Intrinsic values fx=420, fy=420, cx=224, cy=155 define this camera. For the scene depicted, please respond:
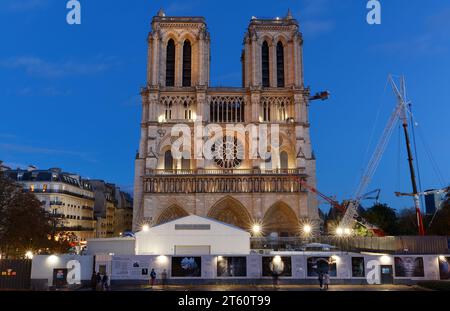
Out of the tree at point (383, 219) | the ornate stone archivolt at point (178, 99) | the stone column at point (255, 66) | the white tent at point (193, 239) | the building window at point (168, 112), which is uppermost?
the stone column at point (255, 66)

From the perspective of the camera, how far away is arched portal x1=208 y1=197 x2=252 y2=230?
56.3 meters

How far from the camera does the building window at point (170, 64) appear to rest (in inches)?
2488

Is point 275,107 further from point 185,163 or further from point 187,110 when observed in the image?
point 185,163

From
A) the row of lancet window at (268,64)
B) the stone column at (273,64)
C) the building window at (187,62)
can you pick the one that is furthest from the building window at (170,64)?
the stone column at (273,64)

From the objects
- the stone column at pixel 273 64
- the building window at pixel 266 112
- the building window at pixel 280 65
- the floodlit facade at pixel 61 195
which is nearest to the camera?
the floodlit facade at pixel 61 195

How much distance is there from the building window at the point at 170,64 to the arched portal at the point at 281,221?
78.6 feet

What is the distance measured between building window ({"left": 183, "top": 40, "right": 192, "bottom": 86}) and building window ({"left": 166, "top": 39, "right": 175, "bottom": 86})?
65.5 inches

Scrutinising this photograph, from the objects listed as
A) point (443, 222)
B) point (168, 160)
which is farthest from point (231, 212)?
point (443, 222)

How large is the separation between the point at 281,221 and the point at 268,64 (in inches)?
935

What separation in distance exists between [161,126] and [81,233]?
22.3 meters

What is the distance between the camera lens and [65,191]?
60.7 meters

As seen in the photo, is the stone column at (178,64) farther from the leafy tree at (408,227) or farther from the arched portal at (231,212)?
the leafy tree at (408,227)

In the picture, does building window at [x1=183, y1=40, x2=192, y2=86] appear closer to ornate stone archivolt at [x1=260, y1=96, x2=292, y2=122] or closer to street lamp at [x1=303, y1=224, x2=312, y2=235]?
ornate stone archivolt at [x1=260, y1=96, x2=292, y2=122]
